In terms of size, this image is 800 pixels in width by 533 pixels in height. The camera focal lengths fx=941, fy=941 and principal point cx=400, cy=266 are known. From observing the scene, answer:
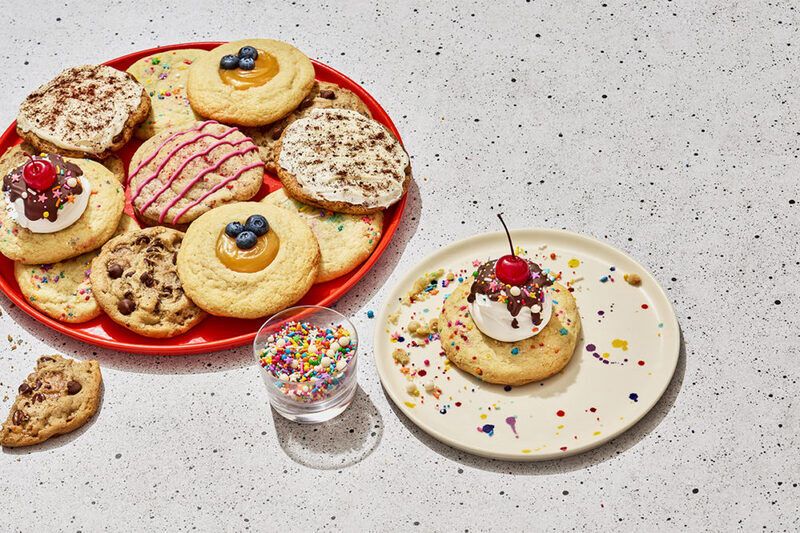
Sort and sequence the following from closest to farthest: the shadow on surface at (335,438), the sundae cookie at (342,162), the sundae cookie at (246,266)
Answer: the shadow on surface at (335,438) < the sundae cookie at (246,266) < the sundae cookie at (342,162)

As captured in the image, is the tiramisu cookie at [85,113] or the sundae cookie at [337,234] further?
the tiramisu cookie at [85,113]

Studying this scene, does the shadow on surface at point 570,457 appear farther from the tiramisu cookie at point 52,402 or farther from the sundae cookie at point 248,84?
the sundae cookie at point 248,84

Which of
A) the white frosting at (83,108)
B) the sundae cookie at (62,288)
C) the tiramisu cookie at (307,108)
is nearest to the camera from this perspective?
the sundae cookie at (62,288)

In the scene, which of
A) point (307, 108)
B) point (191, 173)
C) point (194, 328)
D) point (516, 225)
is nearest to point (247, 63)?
point (307, 108)

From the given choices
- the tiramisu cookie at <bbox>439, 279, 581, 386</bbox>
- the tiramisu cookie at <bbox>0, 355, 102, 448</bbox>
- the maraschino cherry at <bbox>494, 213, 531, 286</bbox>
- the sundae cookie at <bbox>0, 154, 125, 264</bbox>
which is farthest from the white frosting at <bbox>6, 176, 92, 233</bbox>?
the maraschino cherry at <bbox>494, 213, 531, 286</bbox>

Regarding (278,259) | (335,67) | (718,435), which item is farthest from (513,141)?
(718,435)

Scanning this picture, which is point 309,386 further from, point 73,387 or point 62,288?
point 62,288

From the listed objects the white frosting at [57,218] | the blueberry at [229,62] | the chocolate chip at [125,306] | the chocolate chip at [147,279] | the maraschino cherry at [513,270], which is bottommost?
the chocolate chip at [125,306]

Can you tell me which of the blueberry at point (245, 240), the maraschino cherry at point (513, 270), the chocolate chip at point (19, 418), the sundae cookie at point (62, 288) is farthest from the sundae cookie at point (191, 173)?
the maraschino cherry at point (513, 270)
